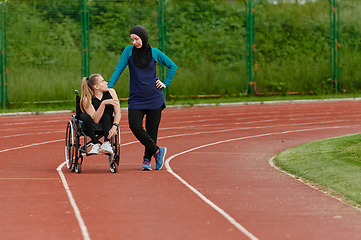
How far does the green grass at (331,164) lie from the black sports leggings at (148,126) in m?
2.02

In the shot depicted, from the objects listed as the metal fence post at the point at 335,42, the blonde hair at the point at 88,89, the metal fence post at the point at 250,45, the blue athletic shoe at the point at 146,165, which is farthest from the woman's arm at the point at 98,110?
the metal fence post at the point at 335,42

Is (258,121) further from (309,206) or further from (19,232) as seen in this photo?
(19,232)

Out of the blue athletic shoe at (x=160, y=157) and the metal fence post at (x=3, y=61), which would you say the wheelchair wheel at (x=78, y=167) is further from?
the metal fence post at (x=3, y=61)

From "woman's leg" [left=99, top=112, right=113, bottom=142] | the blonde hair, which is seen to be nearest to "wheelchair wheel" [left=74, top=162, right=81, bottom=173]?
"woman's leg" [left=99, top=112, right=113, bottom=142]

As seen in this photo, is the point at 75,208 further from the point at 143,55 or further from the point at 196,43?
the point at 196,43

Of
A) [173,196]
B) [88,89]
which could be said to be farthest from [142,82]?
[173,196]

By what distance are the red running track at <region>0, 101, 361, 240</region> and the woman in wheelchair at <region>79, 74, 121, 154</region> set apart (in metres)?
0.50

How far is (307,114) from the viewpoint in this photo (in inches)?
889

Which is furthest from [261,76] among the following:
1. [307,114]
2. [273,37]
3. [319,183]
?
[319,183]

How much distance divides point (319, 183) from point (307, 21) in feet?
78.8

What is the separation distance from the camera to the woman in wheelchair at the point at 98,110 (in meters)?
10.4

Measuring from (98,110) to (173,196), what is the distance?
7.80ft

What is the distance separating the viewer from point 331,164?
1093cm

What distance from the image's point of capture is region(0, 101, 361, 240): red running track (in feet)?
22.5
